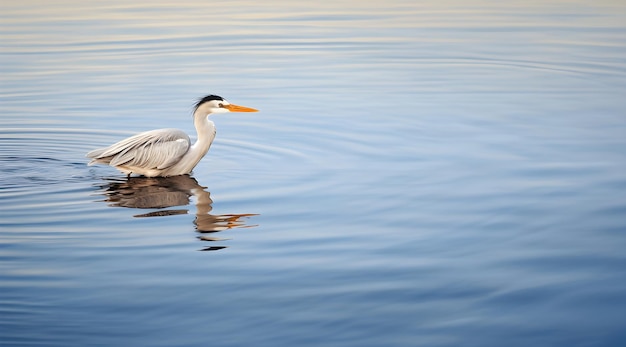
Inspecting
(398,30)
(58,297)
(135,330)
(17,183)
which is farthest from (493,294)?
(398,30)

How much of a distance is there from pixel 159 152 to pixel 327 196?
2347mm

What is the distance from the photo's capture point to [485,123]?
45.4 ft

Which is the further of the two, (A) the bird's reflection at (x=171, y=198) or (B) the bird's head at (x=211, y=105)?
(B) the bird's head at (x=211, y=105)

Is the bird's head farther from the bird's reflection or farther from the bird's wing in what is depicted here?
the bird's reflection

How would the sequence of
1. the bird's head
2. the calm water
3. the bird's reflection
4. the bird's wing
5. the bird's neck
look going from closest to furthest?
the calm water
the bird's reflection
the bird's wing
the bird's neck
the bird's head

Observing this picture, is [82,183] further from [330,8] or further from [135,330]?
[330,8]

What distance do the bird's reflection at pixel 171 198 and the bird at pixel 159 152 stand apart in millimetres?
129

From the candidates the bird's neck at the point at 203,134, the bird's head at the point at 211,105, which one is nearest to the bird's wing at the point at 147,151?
the bird's neck at the point at 203,134

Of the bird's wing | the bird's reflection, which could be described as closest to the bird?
the bird's wing

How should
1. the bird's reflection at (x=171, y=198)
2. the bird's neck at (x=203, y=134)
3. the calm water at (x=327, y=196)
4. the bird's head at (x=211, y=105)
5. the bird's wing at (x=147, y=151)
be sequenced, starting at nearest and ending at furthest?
the calm water at (x=327, y=196)
the bird's reflection at (x=171, y=198)
the bird's wing at (x=147, y=151)
the bird's neck at (x=203, y=134)
the bird's head at (x=211, y=105)

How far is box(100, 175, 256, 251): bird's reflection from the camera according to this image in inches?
388

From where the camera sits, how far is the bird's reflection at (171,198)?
9.86 m

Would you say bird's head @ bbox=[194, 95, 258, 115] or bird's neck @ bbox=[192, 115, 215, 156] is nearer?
bird's neck @ bbox=[192, 115, 215, 156]

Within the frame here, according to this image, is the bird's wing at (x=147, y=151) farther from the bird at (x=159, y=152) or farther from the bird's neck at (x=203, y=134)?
the bird's neck at (x=203, y=134)
